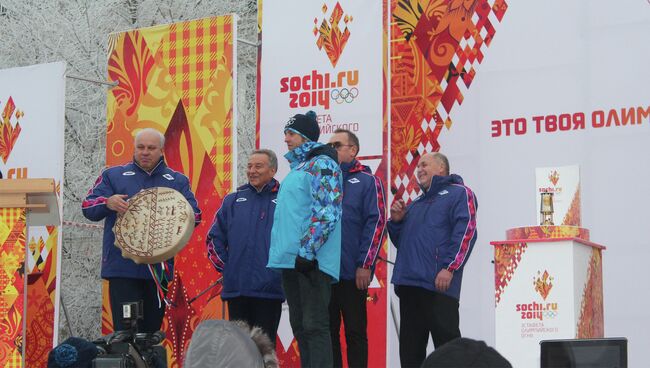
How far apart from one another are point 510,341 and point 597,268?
0.71 metres

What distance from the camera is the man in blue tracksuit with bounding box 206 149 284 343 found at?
645cm

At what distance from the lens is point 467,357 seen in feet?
7.02

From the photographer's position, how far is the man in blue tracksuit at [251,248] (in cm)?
645

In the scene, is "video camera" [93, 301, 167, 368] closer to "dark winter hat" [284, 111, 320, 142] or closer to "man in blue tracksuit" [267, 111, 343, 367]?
"man in blue tracksuit" [267, 111, 343, 367]

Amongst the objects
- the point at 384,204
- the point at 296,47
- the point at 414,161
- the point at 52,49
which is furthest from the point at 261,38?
the point at 52,49

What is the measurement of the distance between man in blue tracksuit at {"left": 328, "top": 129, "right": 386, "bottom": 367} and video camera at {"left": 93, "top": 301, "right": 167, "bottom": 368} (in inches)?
45.0

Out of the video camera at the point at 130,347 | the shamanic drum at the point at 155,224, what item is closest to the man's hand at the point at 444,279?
the video camera at the point at 130,347

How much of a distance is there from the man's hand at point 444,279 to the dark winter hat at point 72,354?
2019 millimetres

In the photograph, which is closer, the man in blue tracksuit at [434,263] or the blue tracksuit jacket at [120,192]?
the man in blue tracksuit at [434,263]

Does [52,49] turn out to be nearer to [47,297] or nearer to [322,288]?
[47,297]

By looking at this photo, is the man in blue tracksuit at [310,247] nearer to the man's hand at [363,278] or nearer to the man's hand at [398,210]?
the man's hand at [363,278]

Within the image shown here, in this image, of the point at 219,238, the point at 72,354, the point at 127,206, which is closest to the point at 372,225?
the point at 219,238

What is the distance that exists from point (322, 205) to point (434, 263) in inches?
32.6

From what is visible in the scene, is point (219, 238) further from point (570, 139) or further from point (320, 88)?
point (570, 139)
